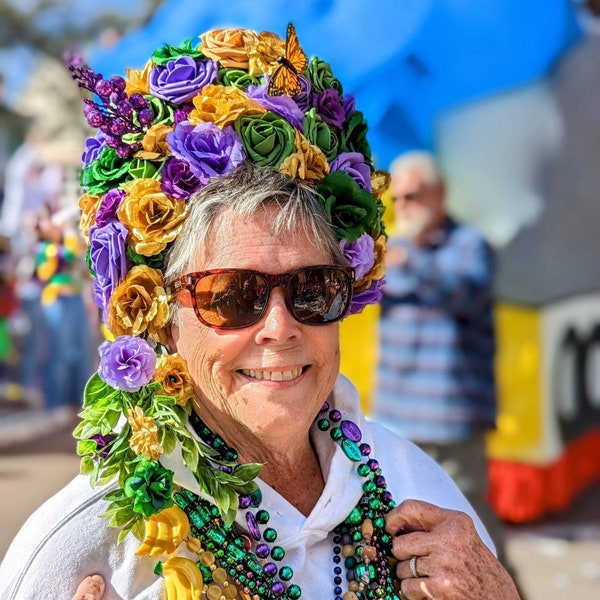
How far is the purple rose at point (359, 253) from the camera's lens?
244 cm

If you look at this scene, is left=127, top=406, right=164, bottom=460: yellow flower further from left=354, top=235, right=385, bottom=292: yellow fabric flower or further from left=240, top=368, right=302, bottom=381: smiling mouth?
left=354, top=235, right=385, bottom=292: yellow fabric flower

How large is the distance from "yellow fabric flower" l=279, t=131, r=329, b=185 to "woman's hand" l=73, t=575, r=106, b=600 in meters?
0.91

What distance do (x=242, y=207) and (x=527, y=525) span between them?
4793mm

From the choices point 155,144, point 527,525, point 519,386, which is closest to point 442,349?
point 519,386

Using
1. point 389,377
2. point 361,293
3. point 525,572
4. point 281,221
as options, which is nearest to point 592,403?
point 525,572

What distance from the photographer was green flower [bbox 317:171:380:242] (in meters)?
2.36

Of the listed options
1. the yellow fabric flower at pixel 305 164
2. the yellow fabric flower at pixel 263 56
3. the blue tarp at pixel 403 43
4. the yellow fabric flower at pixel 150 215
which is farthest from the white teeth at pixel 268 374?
the blue tarp at pixel 403 43

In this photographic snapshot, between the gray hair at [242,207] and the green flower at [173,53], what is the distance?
0.98ft

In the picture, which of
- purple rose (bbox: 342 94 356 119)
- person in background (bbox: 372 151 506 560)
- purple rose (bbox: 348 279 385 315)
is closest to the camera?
Result: purple rose (bbox: 342 94 356 119)

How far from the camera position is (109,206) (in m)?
2.27

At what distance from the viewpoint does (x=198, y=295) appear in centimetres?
221

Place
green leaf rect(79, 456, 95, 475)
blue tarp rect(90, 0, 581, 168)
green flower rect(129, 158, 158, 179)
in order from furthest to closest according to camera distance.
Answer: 1. blue tarp rect(90, 0, 581, 168)
2. green flower rect(129, 158, 158, 179)
3. green leaf rect(79, 456, 95, 475)

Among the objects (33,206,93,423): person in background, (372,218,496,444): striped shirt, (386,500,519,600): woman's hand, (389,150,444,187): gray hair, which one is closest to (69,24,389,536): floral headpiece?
(386,500,519,600): woman's hand

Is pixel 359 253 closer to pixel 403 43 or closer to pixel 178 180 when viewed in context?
pixel 178 180
